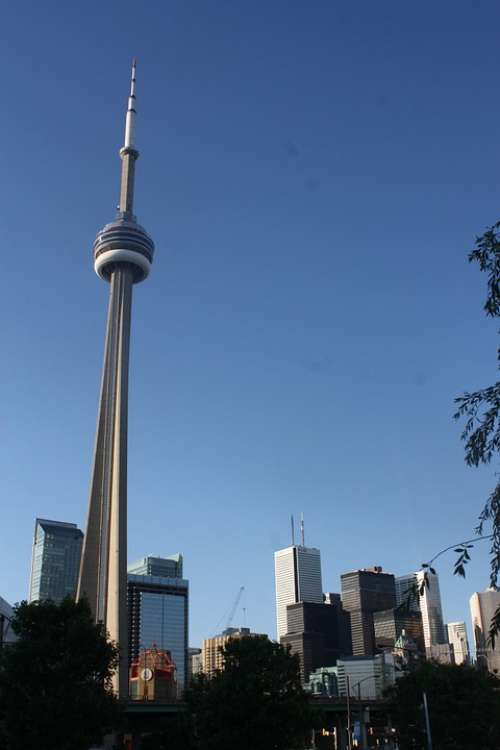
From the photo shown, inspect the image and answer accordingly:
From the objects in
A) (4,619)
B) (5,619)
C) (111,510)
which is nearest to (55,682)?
(4,619)

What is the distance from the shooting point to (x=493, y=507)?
56.2ft

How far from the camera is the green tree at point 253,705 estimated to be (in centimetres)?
5994

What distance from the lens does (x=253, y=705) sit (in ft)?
200

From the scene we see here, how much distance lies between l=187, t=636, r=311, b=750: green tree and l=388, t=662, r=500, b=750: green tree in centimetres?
1336

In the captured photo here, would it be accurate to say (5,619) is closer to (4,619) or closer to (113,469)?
(4,619)

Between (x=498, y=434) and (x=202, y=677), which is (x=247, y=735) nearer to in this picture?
(x=202, y=677)

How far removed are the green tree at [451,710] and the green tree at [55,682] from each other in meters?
29.0

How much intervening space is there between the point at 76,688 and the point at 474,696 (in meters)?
39.1

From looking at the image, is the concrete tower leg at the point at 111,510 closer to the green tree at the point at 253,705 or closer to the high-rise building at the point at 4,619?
the high-rise building at the point at 4,619

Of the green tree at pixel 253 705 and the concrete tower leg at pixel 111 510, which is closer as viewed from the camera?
the green tree at pixel 253 705

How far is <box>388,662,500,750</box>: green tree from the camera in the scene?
235 feet

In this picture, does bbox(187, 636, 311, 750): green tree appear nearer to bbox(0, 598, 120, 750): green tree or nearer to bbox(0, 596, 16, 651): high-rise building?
bbox(0, 598, 120, 750): green tree

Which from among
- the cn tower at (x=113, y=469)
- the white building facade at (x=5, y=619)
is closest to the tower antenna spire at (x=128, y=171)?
the cn tower at (x=113, y=469)

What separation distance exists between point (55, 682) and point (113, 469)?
95.6 m
